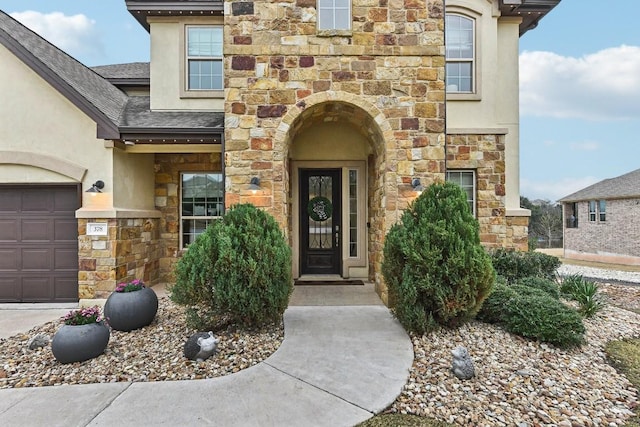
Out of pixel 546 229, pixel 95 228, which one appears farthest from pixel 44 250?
pixel 546 229

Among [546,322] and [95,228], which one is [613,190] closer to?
[546,322]

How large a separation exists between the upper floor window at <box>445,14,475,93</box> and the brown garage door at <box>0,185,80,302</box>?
8590mm

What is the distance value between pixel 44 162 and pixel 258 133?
167 inches

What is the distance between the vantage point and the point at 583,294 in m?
6.19

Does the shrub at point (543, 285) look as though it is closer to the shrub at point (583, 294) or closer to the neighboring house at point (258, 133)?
the shrub at point (583, 294)

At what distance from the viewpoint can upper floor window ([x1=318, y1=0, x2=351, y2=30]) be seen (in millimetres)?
6055

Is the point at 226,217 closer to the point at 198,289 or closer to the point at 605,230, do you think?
the point at 198,289

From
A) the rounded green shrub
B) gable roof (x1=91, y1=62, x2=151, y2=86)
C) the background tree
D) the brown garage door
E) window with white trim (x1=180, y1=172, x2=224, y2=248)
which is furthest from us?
the background tree

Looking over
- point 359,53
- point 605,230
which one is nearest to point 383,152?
point 359,53

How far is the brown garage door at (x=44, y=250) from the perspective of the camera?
693 cm

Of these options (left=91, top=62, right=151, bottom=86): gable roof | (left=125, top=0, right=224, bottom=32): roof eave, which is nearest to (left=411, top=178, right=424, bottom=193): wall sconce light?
(left=125, top=0, right=224, bottom=32): roof eave

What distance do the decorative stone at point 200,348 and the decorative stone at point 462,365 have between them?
2676mm

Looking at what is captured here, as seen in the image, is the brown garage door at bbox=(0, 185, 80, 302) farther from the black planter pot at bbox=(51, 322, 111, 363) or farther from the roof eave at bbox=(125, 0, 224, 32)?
the roof eave at bbox=(125, 0, 224, 32)

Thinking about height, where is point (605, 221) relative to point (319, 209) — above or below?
→ below
